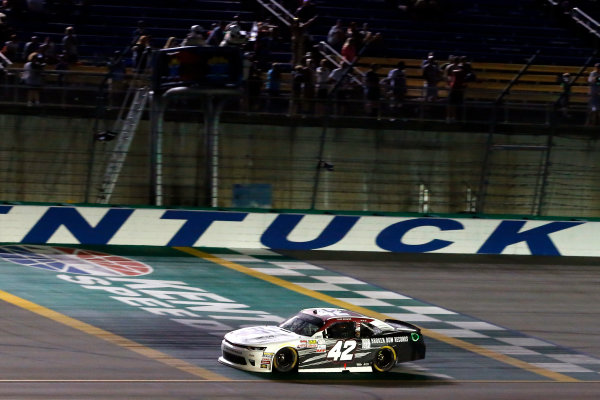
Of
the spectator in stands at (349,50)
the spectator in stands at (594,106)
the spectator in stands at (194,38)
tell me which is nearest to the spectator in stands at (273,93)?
the spectator in stands at (194,38)

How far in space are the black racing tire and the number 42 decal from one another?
417 millimetres

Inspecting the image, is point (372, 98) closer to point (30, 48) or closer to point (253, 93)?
point (253, 93)

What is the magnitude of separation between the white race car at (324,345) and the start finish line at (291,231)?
6960mm

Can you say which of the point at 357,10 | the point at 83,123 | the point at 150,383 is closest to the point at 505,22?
the point at 357,10

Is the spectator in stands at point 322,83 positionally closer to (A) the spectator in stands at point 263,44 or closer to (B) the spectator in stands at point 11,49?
(A) the spectator in stands at point 263,44

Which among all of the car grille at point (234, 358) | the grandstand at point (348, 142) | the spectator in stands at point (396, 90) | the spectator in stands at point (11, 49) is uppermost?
the spectator in stands at point (11, 49)

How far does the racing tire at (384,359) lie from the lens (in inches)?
477

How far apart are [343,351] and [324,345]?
0.24 m

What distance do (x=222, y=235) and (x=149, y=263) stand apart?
181cm

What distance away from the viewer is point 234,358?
38.8 ft

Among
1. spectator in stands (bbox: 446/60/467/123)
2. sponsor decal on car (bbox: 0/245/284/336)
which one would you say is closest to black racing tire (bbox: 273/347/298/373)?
sponsor decal on car (bbox: 0/245/284/336)

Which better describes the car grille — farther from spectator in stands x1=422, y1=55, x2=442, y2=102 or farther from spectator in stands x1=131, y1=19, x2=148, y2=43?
spectator in stands x1=422, y1=55, x2=442, y2=102

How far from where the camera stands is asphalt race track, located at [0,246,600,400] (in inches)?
444

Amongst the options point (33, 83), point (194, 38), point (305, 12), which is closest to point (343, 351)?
point (33, 83)
